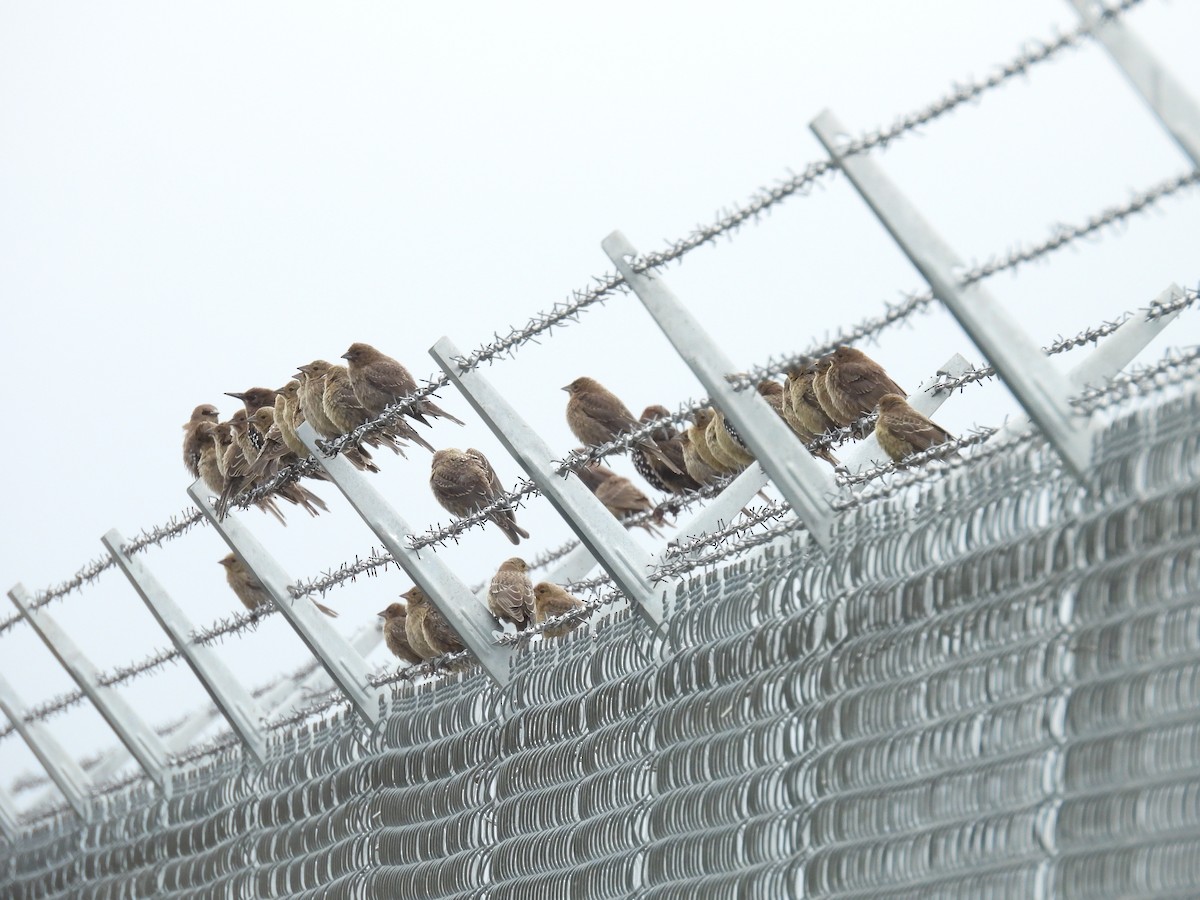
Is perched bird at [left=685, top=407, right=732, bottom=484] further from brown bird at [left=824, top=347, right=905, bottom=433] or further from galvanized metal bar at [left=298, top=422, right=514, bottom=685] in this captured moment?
galvanized metal bar at [left=298, top=422, right=514, bottom=685]

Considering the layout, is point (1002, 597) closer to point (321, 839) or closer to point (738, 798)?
point (738, 798)

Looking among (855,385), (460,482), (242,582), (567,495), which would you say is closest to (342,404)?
(460,482)

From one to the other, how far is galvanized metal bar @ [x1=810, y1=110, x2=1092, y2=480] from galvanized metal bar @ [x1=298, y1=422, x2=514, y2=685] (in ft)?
5.98

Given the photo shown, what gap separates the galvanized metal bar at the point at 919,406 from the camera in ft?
14.4

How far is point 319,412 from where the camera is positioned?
5.51 m

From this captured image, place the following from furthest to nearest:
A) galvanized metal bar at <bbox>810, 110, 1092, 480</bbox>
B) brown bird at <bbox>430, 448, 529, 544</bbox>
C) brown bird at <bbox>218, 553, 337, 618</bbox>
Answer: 1. brown bird at <bbox>218, 553, 337, 618</bbox>
2. brown bird at <bbox>430, 448, 529, 544</bbox>
3. galvanized metal bar at <bbox>810, 110, 1092, 480</bbox>

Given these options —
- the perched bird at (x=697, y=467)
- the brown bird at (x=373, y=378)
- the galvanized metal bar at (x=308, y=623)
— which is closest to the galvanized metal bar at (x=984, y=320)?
the galvanized metal bar at (x=308, y=623)

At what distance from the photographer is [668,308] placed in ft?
10.7

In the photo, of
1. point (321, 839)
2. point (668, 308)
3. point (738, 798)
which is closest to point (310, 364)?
point (321, 839)

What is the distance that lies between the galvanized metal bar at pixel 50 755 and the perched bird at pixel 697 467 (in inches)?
106

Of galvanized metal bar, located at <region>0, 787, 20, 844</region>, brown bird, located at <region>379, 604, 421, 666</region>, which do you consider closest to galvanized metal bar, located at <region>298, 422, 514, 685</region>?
brown bird, located at <region>379, 604, 421, 666</region>

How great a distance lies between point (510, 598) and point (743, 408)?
1694 millimetres

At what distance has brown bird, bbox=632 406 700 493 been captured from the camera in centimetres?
660

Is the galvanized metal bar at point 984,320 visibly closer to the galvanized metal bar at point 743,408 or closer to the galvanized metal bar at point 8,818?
the galvanized metal bar at point 743,408
